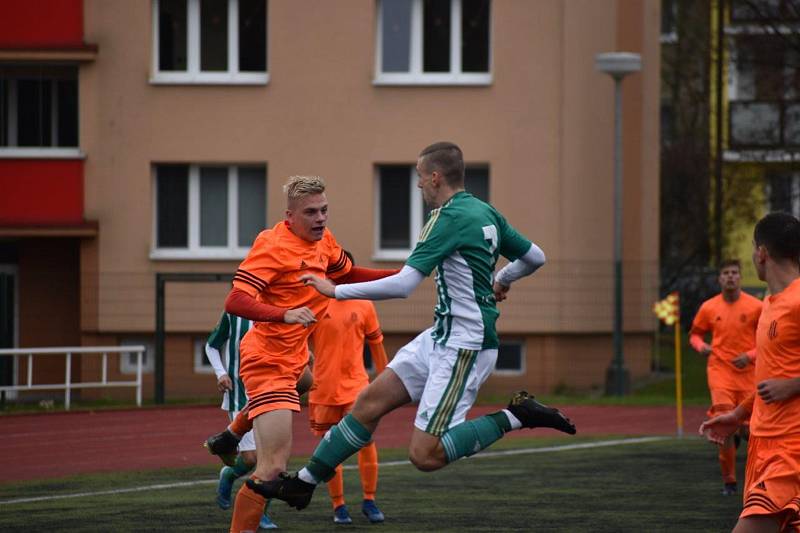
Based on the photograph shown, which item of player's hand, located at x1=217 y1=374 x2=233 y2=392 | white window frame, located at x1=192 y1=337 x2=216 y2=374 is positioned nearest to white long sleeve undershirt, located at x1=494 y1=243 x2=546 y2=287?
player's hand, located at x1=217 y1=374 x2=233 y2=392

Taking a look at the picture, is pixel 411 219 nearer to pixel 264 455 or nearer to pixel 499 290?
pixel 499 290

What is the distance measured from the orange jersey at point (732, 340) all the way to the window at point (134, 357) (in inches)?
609

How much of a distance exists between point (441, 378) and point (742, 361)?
625 centimetres

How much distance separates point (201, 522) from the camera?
12703 mm

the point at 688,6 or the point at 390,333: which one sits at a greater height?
the point at 688,6

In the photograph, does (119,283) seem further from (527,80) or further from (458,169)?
(458,169)

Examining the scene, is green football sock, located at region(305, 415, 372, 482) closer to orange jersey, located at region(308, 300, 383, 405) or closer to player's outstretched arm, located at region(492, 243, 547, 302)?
player's outstretched arm, located at region(492, 243, 547, 302)

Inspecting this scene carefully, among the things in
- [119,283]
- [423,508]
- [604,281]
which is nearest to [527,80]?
[604,281]

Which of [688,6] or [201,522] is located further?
[688,6]

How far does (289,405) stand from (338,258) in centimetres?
106

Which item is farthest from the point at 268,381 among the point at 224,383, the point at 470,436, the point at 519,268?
the point at 224,383

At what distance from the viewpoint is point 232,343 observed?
1251cm

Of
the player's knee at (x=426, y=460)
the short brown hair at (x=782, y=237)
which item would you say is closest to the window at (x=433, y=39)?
the player's knee at (x=426, y=460)

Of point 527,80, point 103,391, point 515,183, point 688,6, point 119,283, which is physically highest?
point 688,6
